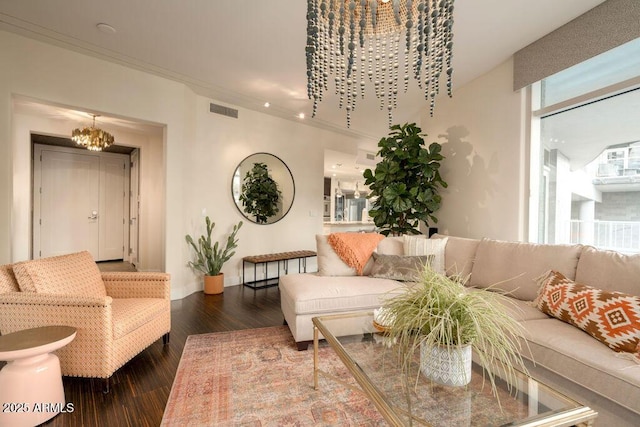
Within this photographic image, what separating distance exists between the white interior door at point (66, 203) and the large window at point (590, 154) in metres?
7.38

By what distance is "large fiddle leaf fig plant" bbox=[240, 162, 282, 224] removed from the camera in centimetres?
458

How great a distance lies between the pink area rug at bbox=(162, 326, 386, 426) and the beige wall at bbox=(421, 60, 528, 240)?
2.39 m

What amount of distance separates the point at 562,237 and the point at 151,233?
5.76m

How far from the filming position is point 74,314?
1.76 metres

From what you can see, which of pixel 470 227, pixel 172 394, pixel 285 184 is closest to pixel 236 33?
pixel 285 184

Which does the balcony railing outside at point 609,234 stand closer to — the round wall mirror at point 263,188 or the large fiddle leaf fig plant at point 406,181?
the large fiddle leaf fig plant at point 406,181

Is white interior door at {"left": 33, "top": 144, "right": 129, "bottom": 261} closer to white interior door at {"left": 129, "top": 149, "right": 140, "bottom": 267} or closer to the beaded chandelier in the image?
white interior door at {"left": 129, "top": 149, "right": 140, "bottom": 267}

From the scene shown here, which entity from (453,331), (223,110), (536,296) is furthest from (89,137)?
(536,296)

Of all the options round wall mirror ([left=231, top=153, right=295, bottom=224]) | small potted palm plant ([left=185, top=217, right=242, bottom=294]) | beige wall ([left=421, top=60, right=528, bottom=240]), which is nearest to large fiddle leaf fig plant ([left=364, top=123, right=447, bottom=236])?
beige wall ([left=421, top=60, right=528, bottom=240])

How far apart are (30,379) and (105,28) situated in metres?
2.75

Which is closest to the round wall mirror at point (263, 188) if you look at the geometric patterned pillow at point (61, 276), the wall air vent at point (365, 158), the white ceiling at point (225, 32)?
the white ceiling at point (225, 32)

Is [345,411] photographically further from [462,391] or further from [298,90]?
[298,90]

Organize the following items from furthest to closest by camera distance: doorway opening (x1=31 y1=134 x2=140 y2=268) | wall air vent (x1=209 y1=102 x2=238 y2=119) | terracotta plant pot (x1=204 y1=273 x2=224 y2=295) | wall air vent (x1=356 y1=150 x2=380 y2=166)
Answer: wall air vent (x1=356 y1=150 x2=380 y2=166), doorway opening (x1=31 y1=134 x2=140 y2=268), wall air vent (x1=209 y1=102 x2=238 y2=119), terracotta plant pot (x1=204 y1=273 x2=224 y2=295)

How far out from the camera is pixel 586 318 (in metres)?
1.64
